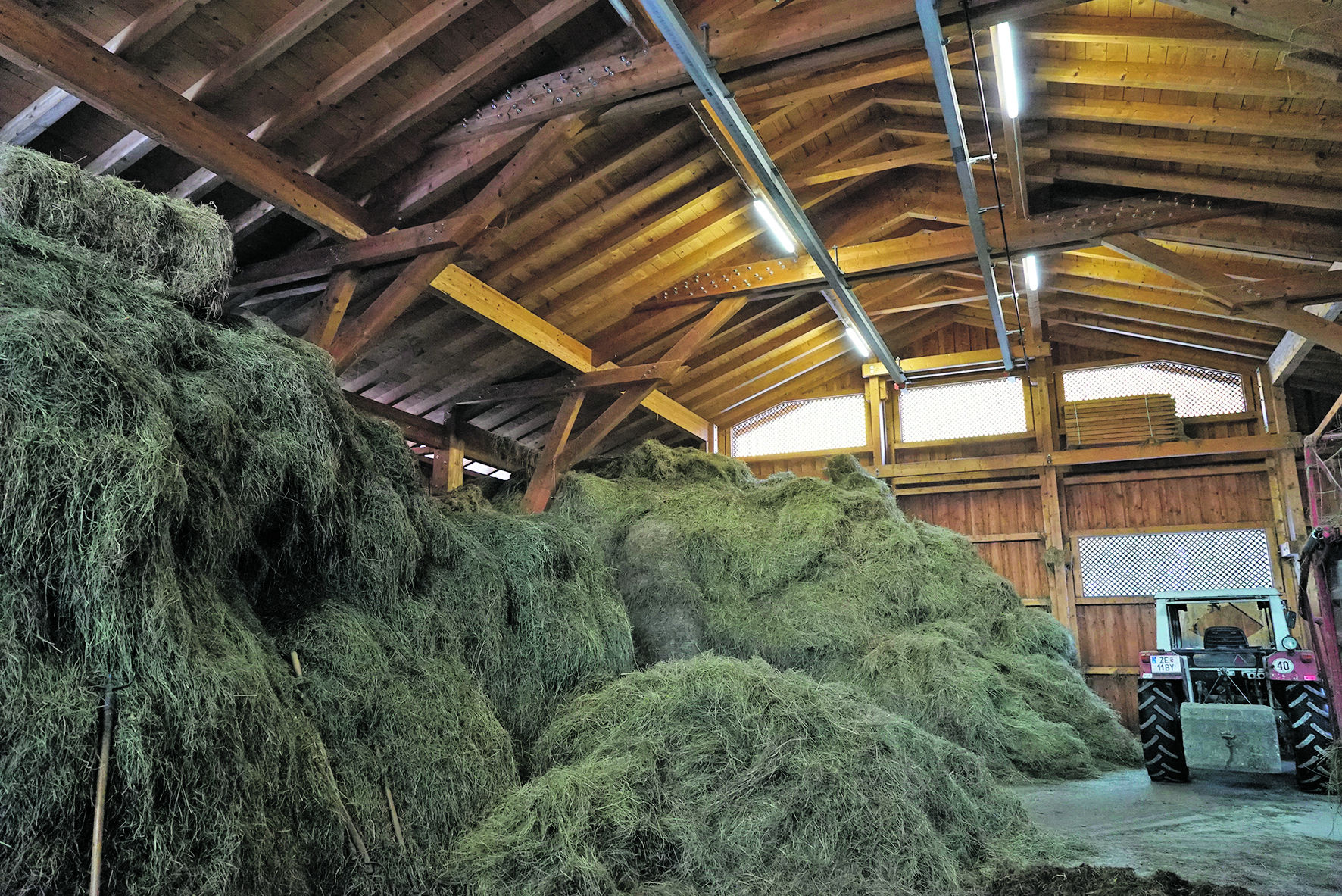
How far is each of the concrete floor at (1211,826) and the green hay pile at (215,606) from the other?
2.72m

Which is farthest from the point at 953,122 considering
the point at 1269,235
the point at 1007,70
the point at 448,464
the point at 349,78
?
the point at 448,464

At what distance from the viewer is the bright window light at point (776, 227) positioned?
6.70 meters

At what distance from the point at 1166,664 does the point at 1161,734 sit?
54 cm

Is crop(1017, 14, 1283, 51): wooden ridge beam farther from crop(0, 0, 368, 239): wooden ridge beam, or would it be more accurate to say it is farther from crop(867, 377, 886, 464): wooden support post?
crop(867, 377, 886, 464): wooden support post

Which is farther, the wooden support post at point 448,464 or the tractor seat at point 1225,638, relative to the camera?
the wooden support post at point 448,464

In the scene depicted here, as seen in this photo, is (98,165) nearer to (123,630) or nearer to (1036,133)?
(123,630)

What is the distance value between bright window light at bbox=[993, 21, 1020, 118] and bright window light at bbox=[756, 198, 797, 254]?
1823 millimetres

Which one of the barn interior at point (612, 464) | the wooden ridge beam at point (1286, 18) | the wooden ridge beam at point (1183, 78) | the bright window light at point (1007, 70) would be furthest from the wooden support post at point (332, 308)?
the wooden ridge beam at point (1286, 18)

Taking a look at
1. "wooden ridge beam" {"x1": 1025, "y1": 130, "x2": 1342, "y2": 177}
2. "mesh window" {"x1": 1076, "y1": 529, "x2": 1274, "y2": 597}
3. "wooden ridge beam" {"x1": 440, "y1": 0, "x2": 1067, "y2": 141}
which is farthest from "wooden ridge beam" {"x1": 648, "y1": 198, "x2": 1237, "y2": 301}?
"mesh window" {"x1": 1076, "y1": 529, "x2": 1274, "y2": 597}

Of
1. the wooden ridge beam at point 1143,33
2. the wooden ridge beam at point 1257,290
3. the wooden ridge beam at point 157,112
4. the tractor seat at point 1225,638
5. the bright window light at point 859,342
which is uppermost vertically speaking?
the wooden ridge beam at point 1143,33

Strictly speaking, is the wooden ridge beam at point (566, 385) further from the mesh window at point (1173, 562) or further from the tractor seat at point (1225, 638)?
the mesh window at point (1173, 562)

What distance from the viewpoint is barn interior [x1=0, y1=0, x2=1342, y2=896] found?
281 cm

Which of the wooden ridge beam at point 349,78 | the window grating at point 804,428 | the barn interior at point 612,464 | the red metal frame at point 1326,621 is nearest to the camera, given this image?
the barn interior at point 612,464

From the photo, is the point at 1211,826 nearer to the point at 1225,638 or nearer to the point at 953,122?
the point at 1225,638
